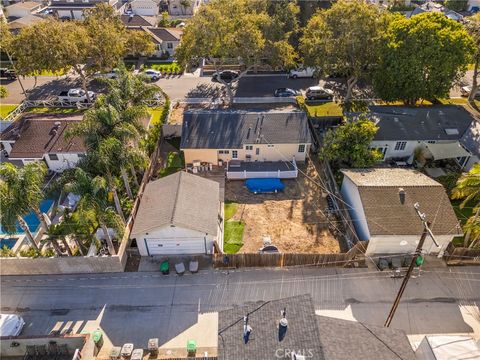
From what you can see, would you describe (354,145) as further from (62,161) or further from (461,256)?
(62,161)

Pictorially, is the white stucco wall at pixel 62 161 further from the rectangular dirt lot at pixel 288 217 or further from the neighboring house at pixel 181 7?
the neighboring house at pixel 181 7

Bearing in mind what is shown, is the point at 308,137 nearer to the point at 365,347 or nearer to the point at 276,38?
the point at 276,38

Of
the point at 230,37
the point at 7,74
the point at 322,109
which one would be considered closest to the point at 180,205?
the point at 230,37

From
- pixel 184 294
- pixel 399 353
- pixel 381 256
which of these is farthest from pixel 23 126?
pixel 399 353

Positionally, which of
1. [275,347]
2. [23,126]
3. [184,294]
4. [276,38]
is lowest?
[184,294]

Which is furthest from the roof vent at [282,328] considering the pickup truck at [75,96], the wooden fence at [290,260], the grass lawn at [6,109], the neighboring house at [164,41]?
the neighboring house at [164,41]

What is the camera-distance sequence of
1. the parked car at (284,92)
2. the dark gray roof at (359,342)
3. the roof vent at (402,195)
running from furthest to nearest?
the parked car at (284,92)
the roof vent at (402,195)
the dark gray roof at (359,342)
